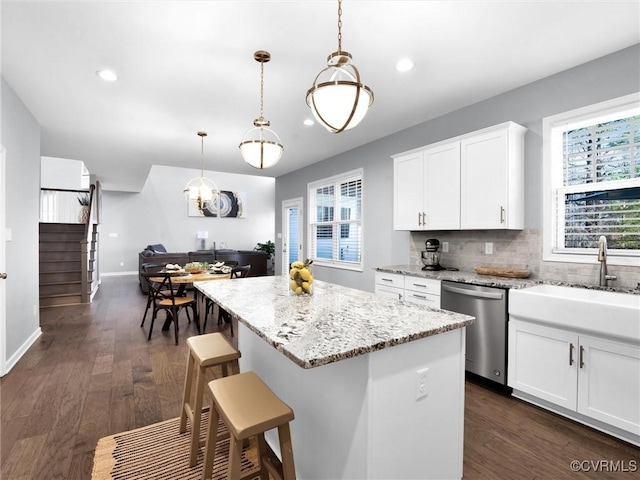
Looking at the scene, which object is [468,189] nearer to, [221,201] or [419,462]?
[419,462]

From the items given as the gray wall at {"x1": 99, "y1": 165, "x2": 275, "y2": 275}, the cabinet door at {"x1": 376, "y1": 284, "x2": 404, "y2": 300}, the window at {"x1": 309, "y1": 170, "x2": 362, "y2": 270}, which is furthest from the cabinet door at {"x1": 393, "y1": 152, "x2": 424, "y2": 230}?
the gray wall at {"x1": 99, "y1": 165, "x2": 275, "y2": 275}

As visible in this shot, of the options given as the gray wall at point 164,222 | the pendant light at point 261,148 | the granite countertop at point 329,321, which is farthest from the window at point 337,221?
the gray wall at point 164,222

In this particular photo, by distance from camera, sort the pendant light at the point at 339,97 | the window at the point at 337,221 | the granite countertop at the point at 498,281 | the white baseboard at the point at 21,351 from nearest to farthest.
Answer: the pendant light at the point at 339,97 < the granite countertop at the point at 498,281 < the white baseboard at the point at 21,351 < the window at the point at 337,221

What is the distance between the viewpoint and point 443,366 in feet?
4.81

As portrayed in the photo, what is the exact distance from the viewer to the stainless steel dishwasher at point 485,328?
260 centimetres

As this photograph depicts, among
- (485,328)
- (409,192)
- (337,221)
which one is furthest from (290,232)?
(485,328)

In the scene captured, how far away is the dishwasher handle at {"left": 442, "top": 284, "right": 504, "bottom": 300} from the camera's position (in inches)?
103

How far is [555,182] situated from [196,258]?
7.02 m

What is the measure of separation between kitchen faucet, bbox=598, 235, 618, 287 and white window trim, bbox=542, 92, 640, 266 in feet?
0.47

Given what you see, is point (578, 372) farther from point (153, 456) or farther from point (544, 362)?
point (153, 456)

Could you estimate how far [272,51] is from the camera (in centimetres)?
251

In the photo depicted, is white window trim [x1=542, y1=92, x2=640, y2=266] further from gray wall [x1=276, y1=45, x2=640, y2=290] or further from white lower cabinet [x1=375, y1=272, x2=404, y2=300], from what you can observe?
white lower cabinet [x1=375, y1=272, x2=404, y2=300]

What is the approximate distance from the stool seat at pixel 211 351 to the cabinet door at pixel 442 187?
2.45 meters

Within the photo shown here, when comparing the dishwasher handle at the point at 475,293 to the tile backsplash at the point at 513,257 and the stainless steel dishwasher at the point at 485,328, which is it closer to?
the stainless steel dishwasher at the point at 485,328
